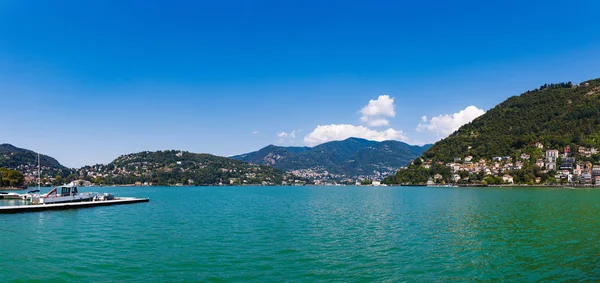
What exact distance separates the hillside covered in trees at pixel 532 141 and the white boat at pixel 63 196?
141 m

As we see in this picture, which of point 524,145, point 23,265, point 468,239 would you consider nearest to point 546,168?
point 524,145

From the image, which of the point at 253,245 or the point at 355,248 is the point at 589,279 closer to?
the point at 355,248

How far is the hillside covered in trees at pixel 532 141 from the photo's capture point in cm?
15050

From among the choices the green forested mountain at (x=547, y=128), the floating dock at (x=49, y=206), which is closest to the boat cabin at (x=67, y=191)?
the floating dock at (x=49, y=206)

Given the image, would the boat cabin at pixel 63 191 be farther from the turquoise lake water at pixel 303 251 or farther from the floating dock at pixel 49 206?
the turquoise lake water at pixel 303 251

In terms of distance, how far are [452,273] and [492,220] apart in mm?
20907

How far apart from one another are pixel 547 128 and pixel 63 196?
190 m

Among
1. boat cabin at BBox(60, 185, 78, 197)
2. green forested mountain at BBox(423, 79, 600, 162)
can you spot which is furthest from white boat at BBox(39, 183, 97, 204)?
green forested mountain at BBox(423, 79, 600, 162)

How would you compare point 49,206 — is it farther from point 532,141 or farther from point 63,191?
point 532,141

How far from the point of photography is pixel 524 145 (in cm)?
16900

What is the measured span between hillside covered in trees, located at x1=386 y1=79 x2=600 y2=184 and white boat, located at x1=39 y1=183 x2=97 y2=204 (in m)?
141

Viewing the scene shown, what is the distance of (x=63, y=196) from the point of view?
5184 cm

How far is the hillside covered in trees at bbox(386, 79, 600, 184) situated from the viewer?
494 feet

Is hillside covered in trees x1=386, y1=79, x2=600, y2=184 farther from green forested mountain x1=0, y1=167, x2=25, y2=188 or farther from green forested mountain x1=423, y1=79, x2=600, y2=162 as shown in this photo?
green forested mountain x1=0, y1=167, x2=25, y2=188
